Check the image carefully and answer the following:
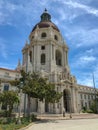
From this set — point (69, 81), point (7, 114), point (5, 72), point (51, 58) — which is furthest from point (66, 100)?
point (7, 114)

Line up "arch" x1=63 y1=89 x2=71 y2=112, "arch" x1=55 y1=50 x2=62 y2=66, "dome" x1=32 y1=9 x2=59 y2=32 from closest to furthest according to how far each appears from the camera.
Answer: "arch" x1=63 y1=89 x2=71 y2=112
"arch" x1=55 y1=50 x2=62 y2=66
"dome" x1=32 y1=9 x2=59 y2=32

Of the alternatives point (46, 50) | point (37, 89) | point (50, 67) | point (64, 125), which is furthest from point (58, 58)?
point (64, 125)

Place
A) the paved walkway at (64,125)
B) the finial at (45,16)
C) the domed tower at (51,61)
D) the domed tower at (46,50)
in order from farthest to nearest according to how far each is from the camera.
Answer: the finial at (45,16) < the domed tower at (46,50) < the domed tower at (51,61) < the paved walkway at (64,125)

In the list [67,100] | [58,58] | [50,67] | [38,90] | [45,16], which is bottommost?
[67,100]

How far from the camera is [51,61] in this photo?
51250mm

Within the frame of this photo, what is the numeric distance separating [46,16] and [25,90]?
1962 inches

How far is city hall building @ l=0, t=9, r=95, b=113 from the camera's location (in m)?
43.8

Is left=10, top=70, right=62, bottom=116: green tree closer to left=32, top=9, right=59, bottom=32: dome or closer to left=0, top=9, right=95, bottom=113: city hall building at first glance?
left=0, top=9, right=95, bottom=113: city hall building

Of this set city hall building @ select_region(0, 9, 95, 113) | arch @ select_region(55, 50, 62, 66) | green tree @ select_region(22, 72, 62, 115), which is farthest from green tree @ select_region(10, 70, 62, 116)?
arch @ select_region(55, 50, 62, 66)

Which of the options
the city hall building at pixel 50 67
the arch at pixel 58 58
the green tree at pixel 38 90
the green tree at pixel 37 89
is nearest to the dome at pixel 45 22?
the city hall building at pixel 50 67

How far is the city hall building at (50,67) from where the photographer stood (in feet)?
144

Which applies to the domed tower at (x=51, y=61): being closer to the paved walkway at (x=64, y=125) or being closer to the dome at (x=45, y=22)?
the dome at (x=45, y=22)

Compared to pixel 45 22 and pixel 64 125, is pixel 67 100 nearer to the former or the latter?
pixel 64 125

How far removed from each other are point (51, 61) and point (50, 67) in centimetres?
239
